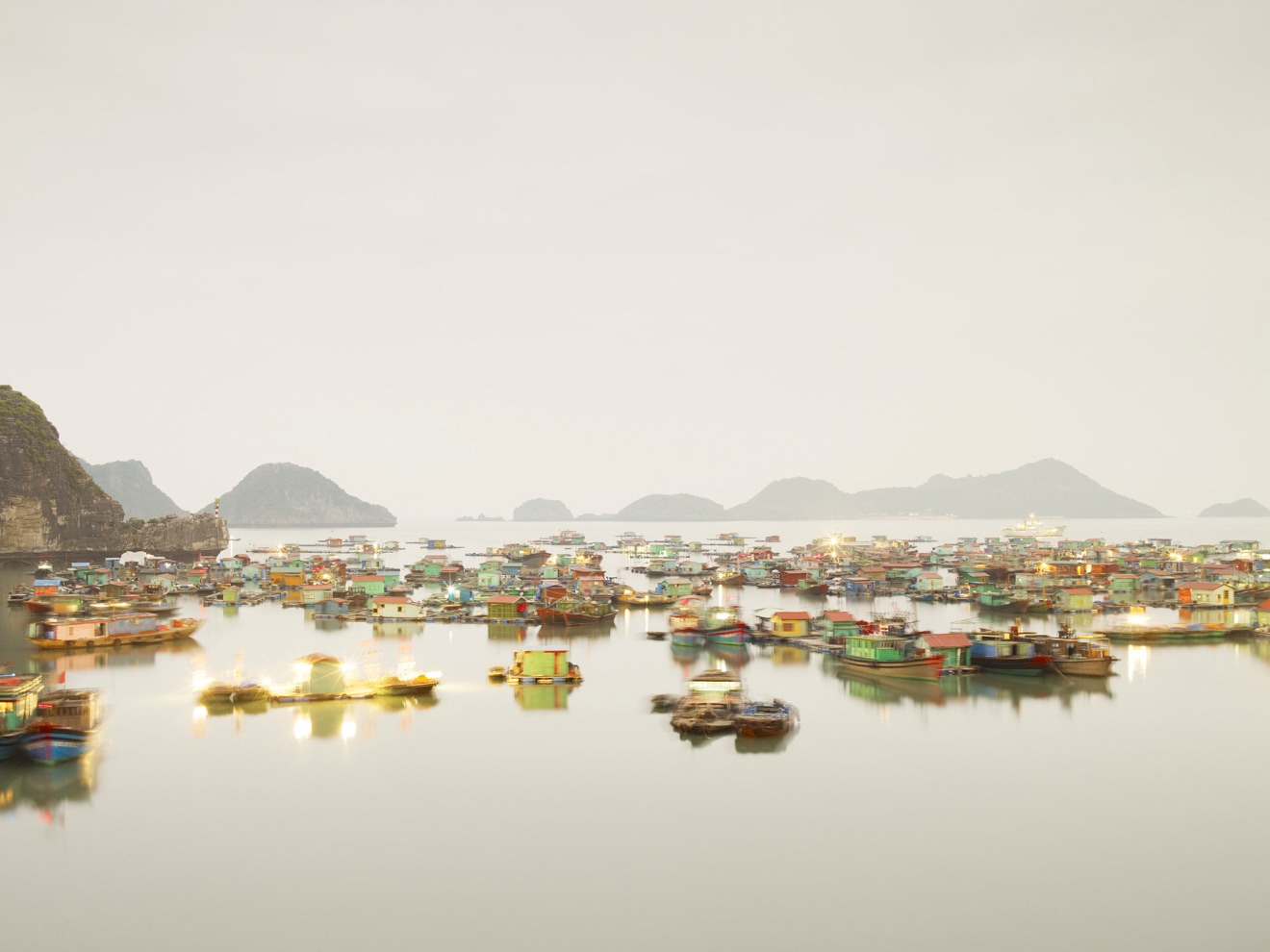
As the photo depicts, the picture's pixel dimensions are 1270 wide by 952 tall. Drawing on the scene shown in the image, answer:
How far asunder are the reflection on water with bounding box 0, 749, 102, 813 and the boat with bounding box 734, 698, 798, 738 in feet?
57.4

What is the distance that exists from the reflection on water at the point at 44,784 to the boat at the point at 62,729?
0.29 metres

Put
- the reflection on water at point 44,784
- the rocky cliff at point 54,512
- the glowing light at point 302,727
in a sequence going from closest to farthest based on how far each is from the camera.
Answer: the reflection on water at point 44,784 → the glowing light at point 302,727 → the rocky cliff at point 54,512

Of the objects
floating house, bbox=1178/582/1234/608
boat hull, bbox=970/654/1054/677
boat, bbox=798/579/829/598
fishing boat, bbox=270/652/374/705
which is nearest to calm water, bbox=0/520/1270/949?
fishing boat, bbox=270/652/374/705

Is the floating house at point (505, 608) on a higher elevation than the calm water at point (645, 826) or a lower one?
higher

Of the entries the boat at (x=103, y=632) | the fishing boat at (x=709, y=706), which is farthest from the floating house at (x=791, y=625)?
the boat at (x=103, y=632)

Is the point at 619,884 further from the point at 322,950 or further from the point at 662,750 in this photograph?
the point at 662,750

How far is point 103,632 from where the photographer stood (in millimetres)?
42062

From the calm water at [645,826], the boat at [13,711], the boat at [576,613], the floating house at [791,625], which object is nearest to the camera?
the calm water at [645,826]

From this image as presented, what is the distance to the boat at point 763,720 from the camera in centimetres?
2630

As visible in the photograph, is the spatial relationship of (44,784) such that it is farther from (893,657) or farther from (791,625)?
(791,625)

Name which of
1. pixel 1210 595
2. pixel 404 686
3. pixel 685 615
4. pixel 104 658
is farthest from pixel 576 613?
pixel 1210 595

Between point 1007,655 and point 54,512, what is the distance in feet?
335

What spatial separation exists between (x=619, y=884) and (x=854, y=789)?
26.3 feet

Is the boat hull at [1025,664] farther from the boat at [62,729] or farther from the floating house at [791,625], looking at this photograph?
the boat at [62,729]
